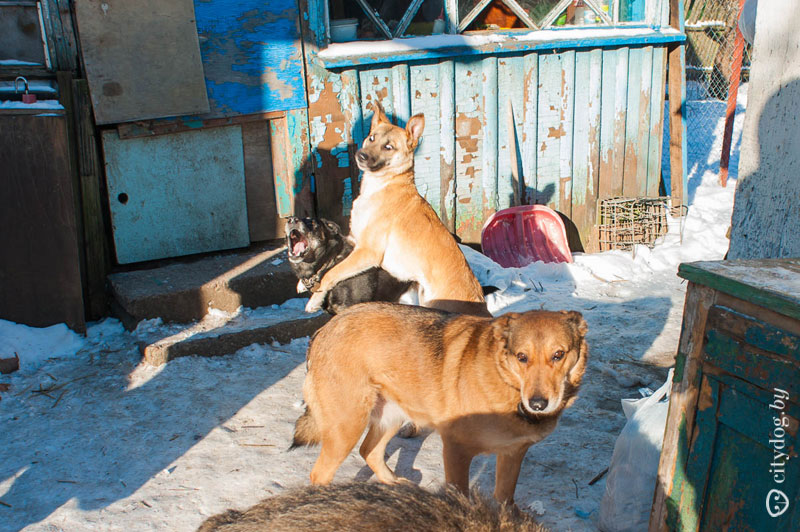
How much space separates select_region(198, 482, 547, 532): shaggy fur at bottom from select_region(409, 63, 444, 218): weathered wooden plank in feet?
17.9

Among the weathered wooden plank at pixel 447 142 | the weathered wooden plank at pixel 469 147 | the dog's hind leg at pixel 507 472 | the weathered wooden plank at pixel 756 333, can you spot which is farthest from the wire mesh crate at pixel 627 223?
the weathered wooden plank at pixel 756 333

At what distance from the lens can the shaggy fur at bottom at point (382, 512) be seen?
54.0 inches

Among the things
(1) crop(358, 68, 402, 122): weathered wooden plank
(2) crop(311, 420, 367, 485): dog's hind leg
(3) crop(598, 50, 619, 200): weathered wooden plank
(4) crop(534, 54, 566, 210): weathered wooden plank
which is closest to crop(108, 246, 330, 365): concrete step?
(1) crop(358, 68, 402, 122): weathered wooden plank

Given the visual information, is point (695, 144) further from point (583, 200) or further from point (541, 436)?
point (541, 436)

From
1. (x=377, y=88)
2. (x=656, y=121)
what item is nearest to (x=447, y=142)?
(x=377, y=88)

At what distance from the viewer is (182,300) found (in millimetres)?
5566

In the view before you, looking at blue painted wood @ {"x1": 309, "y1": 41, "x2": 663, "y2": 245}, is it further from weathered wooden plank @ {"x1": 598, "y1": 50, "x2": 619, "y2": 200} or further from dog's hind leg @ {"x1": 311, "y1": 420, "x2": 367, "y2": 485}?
dog's hind leg @ {"x1": 311, "y1": 420, "x2": 367, "y2": 485}

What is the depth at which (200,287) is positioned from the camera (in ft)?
18.4

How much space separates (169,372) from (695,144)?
35.6 feet

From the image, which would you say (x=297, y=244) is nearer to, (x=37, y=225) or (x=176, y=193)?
(x=176, y=193)

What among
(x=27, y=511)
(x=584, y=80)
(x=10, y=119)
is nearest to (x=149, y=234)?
(x=10, y=119)

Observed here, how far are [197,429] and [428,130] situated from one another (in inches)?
155

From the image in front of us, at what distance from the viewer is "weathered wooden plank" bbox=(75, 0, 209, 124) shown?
548 cm

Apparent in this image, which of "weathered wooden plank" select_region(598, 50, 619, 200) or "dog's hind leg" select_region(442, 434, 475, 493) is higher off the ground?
"weathered wooden plank" select_region(598, 50, 619, 200)
